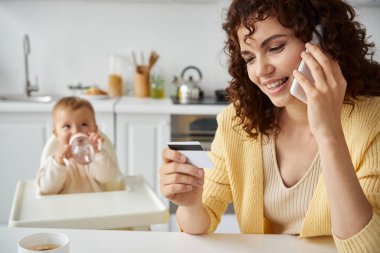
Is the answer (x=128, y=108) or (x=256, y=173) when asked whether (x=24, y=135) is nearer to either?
(x=128, y=108)

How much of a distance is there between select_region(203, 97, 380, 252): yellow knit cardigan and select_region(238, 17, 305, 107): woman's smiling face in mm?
198

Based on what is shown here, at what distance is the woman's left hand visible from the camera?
916 millimetres

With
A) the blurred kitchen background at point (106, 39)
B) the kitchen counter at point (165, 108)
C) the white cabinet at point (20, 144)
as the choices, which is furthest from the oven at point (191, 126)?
the white cabinet at point (20, 144)

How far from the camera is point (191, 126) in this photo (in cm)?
297

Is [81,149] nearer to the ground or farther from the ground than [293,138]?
nearer to the ground

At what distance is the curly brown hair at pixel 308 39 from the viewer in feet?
3.59

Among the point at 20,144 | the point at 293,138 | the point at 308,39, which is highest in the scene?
the point at 308,39

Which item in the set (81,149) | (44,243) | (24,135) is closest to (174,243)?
(44,243)

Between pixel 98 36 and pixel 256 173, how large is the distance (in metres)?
2.42

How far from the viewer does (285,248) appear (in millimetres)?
1018

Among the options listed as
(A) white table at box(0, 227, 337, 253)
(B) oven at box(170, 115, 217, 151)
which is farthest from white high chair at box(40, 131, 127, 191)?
(B) oven at box(170, 115, 217, 151)

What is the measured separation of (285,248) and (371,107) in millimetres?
440

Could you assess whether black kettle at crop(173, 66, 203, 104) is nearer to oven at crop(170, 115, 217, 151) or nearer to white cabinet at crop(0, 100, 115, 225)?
oven at crop(170, 115, 217, 151)

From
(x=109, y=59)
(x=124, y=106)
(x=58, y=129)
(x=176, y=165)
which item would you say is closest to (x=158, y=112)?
(x=124, y=106)
